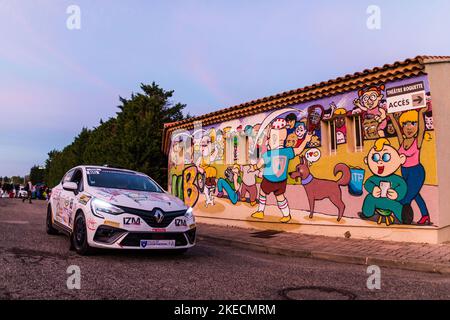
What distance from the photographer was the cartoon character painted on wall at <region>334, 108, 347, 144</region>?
9375 millimetres

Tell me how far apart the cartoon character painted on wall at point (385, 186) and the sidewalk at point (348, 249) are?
2.28 feet

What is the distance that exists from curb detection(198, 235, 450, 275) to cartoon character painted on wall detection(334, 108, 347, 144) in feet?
11.5

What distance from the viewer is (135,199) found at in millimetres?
5848

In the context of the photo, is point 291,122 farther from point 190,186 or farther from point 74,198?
point 74,198

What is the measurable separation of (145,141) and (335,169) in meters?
10.9

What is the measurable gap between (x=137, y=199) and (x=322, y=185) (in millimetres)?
5610

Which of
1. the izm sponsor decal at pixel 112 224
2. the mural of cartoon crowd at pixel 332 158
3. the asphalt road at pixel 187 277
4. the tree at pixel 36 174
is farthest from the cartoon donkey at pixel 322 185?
the tree at pixel 36 174

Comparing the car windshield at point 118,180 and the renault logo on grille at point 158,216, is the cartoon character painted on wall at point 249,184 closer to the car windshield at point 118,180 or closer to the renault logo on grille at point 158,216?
the car windshield at point 118,180

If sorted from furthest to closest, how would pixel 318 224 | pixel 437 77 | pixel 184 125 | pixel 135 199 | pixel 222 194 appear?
pixel 184 125 < pixel 222 194 < pixel 318 224 < pixel 437 77 < pixel 135 199

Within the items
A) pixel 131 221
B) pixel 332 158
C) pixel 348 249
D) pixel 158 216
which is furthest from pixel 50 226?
pixel 332 158

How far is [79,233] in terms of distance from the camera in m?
6.02

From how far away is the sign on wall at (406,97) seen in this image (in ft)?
26.4
